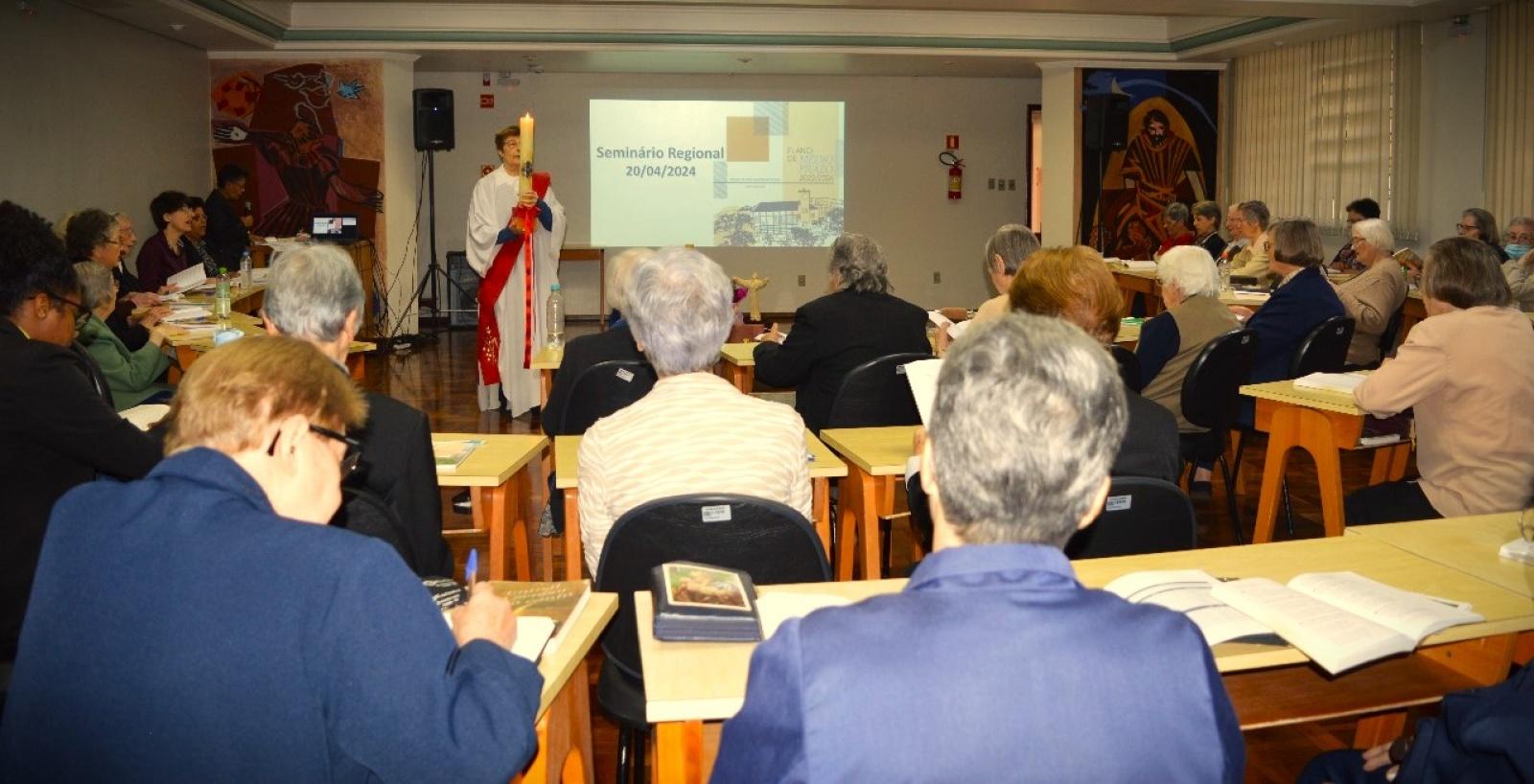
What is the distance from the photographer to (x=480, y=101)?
42.7 feet

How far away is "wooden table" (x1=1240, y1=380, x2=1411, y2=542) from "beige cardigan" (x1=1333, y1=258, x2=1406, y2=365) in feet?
5.85

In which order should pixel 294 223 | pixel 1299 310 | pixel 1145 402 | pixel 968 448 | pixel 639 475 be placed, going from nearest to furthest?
1. pixel 968 448
2. pixel 639 475
3. pixel 1145 402
4. pixel 1299 310
5. pixel 294 223

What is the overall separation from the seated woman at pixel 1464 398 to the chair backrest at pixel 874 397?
1.39m

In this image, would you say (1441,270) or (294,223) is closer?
(1441,270)

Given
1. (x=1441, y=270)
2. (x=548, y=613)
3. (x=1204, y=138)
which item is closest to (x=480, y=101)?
(x=1204, y=138)

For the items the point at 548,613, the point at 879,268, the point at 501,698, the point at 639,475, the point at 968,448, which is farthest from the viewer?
the point at 879,268

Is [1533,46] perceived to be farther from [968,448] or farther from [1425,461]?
[968,448]

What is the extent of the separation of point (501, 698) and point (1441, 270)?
131 inches

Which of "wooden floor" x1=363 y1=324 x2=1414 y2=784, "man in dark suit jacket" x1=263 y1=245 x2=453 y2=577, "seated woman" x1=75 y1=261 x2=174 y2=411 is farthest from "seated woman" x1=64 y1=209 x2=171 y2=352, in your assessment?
"man in dark suit jacket" x1=263 y1=245 x2=453 y2=577

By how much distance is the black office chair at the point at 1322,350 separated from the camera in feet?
17.0

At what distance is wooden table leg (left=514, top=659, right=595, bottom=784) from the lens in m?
1.97

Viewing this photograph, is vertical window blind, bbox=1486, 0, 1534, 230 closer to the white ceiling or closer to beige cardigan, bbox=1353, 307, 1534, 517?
the white ceiling

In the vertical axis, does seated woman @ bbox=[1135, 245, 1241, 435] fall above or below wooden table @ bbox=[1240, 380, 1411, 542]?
above

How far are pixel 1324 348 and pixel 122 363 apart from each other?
4759mm
